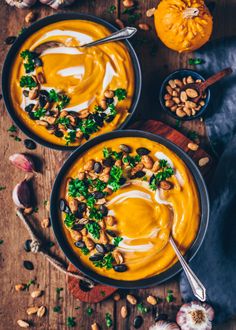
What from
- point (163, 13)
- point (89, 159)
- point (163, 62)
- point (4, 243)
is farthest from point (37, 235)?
point (163, 13)

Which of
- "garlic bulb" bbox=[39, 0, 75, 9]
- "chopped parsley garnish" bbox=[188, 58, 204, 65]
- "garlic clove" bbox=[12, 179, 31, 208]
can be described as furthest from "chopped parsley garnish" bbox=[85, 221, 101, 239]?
"garlic bulb" bbox=[39, 0, 75, 9]

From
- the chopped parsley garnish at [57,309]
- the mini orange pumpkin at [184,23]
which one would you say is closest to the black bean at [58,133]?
the mini orange pumpkin at [184,23]

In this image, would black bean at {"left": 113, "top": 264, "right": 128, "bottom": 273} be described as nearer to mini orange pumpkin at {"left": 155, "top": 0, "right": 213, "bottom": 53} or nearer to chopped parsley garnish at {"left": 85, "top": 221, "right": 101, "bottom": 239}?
chopped parsley garnish at {"left": 85, "top": 221, "right": 101, "bottom": 239}

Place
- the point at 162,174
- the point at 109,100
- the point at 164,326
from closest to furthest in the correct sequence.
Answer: the point at 162,174
the point at 109,100
the point at 164,326

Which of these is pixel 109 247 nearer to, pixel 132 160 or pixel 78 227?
pixel 78 227

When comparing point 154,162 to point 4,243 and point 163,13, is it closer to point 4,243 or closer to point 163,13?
point 163,13

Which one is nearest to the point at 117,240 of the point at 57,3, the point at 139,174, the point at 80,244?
the point at 80,244

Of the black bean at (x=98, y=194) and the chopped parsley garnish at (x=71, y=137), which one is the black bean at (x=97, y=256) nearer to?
the black bean at (x=98, y=194)
